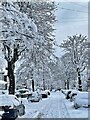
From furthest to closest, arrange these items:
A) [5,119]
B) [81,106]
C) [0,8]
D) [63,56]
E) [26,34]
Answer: [63,56] → [81,106] → [5,119] → [26,34] → [0,8]

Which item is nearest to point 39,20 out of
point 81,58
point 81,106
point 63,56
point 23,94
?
point 81,106

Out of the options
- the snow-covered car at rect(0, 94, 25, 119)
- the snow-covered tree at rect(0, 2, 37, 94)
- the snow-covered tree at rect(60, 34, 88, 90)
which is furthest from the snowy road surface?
the snow-covered tree at rect(60, 34, 88, 90)

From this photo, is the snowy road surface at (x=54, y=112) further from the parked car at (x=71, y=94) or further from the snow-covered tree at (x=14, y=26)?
the snow-covered tree at (x=14, y=26)

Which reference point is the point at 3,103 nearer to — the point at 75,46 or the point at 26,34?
the point at 26,34

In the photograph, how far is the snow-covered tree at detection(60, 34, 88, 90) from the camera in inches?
2901

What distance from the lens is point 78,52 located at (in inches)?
2970

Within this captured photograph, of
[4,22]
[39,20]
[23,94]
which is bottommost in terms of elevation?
[23,94]

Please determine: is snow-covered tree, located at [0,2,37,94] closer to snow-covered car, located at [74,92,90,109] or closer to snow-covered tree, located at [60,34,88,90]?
snow-covered car, located at [74,92,90,109]

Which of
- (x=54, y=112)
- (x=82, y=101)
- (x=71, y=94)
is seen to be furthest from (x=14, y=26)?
(x=71, y=94)

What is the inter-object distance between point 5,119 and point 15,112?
0.72 m

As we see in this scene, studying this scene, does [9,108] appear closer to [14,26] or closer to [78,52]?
[14,26]

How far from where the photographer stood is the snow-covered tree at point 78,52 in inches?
2901

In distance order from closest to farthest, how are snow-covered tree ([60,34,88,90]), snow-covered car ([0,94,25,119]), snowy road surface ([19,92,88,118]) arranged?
snow-covered car ([0,94,25,119]) < snowy road surface ([19,92,88,118]) < snow-covered tree ([60,34,88,90])

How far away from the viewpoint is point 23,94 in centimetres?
6600
